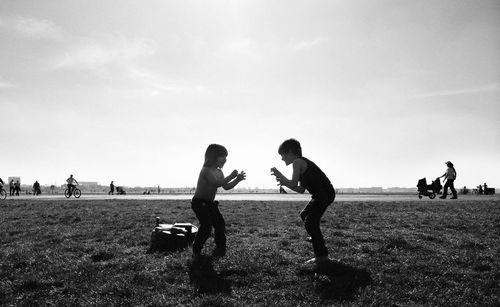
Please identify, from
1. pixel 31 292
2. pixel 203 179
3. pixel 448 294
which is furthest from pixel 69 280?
pixel 448 294

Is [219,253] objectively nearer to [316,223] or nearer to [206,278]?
[206,278]

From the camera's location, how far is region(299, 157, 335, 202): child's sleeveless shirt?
7.14 meters

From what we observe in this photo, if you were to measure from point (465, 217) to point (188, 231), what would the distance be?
11.5m

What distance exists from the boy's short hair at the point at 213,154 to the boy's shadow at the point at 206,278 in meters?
2.12

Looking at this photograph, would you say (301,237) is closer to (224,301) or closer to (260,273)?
(260,273)

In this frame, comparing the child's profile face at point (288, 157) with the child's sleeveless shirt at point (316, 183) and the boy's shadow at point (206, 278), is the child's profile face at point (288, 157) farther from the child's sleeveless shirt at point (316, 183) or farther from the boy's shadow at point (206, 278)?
the boy's shadow at point (206, 278)

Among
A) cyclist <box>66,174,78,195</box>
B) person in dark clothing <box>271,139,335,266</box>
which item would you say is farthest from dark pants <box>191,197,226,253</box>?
cyclist <box>66,174,78,195</box>

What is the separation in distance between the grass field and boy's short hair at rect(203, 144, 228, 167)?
2148 mm

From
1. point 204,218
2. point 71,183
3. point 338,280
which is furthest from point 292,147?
point 71,183

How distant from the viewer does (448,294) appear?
5.67 metres

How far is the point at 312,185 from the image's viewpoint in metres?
7.14

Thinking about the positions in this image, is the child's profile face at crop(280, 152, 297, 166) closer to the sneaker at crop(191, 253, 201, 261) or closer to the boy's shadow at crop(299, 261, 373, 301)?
the boy's shadow at crop(299, 261, 373, 301)

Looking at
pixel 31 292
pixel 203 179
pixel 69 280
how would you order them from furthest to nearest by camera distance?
pixel 203 179 < pixel 69 280 < pixel 31 292

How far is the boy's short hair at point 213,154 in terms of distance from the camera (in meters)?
7.87
